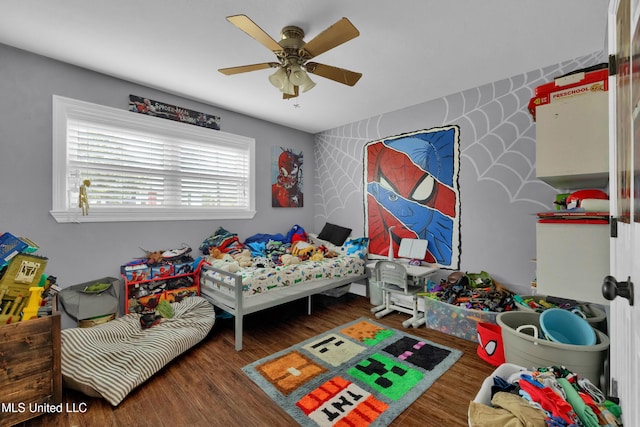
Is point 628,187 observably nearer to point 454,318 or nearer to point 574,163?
point 574,163

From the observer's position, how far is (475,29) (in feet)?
6.86

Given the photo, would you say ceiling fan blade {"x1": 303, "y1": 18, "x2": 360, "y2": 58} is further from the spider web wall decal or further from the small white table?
the small white table

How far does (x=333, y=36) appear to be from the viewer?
1.74 m

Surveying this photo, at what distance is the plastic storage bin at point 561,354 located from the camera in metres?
1.60

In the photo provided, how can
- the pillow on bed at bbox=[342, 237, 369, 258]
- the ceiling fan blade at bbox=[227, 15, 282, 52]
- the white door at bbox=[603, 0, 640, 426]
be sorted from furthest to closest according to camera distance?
the pillow on bed at bbox=[342, 237, 369, 258] < the ceiling fan blade at bbox=[227, 15, 282, 52] < the white door at bbox=[603, 0, 640, 426]

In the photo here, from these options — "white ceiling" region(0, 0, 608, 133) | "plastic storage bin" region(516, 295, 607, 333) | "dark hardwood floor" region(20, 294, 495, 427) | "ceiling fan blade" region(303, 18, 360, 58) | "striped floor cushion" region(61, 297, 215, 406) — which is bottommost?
"dark hardwood floor" region(20, 294, 495, 427)

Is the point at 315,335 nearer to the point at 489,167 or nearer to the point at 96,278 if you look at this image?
the point at 96,278

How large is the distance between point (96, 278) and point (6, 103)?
1.68m

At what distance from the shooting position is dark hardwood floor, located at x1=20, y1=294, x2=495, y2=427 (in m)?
1.63

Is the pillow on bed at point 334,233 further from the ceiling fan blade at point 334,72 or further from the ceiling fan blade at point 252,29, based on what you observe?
the ceiling fan blade at point 252,29

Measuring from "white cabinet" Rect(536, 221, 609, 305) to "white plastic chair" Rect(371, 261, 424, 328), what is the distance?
5.04 ft

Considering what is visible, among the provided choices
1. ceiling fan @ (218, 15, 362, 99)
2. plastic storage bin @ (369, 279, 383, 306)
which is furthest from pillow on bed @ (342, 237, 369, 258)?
ceiling fan @ (218, 15, 362, 99)

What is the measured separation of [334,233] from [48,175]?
3.38 m

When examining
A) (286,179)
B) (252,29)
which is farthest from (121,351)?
(286,179)
